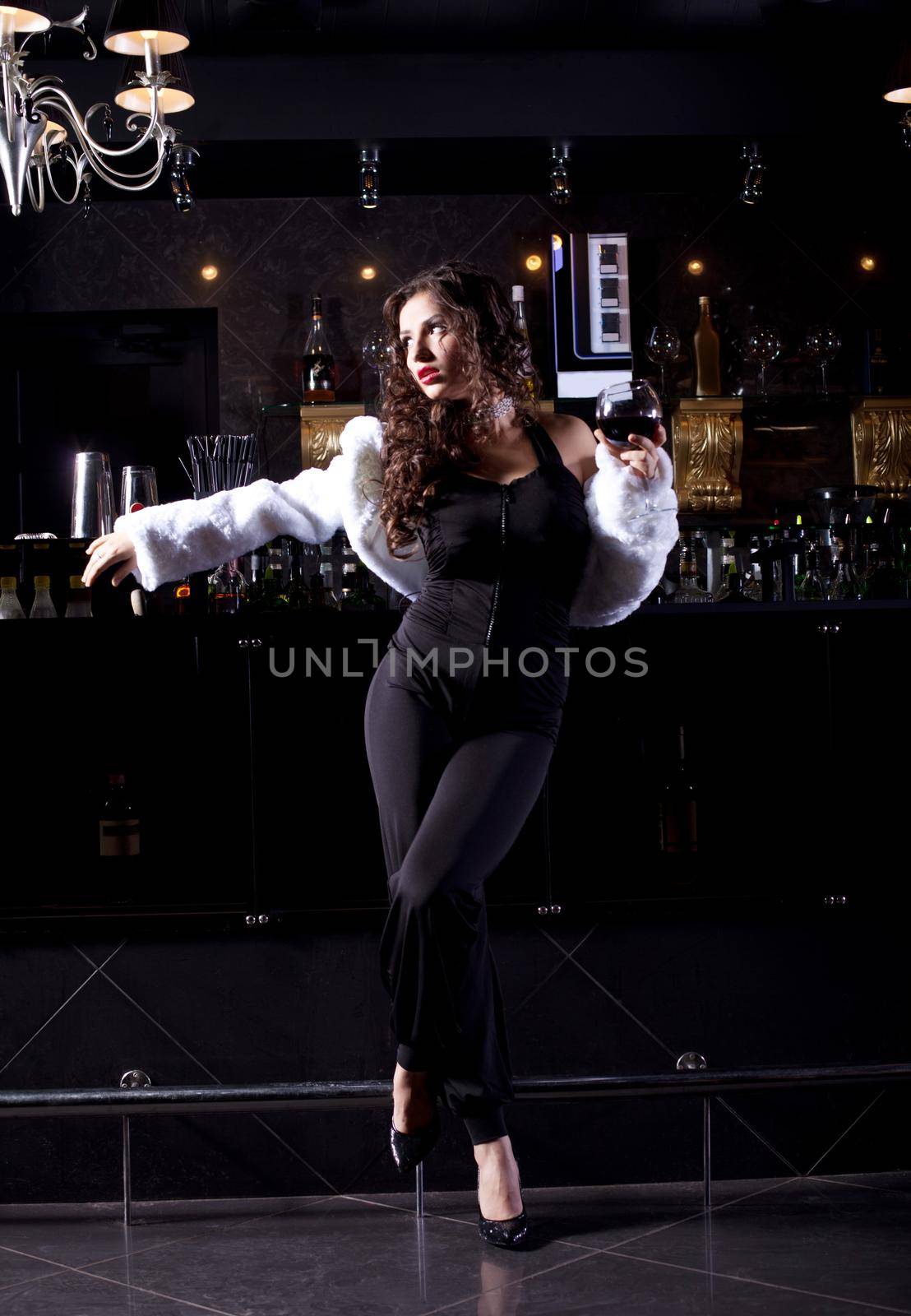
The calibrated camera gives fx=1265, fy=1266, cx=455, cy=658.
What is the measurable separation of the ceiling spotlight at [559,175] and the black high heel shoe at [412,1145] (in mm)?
2599

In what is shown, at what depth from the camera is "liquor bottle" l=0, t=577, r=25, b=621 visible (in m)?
2.74

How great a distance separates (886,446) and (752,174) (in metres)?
0.96

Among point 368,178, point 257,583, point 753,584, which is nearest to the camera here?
point 257,583

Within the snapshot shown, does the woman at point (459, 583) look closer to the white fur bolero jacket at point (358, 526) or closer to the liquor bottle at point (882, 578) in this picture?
the white fur bolero jacket at point (358, 526)

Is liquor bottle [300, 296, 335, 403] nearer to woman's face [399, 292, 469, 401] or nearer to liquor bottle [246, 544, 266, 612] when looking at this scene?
liquor bottle [246, 544, 266, 612]

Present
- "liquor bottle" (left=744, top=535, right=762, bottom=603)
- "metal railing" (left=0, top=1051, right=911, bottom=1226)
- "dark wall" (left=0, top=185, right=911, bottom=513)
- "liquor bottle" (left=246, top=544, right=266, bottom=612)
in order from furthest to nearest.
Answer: "dark wall" (left=0, top=185, right=911, bottom=513), "liquor bottle" (left=744, top=535, right=762, bottom=603), "liquor bottle" (left=246, top=544, right=266, bottom=612), "metal railing" (left=0, top=1051, right=911, bottom=1226)

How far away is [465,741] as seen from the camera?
2.13 metres

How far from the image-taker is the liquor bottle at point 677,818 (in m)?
2.90

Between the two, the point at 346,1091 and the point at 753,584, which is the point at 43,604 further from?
the point at 753,584

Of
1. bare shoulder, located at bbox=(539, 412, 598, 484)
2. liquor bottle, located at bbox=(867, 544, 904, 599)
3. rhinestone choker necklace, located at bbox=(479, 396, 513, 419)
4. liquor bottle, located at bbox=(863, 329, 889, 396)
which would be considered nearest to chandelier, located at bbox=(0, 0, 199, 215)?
rhinestone choker necklace, located at bbox=(479, 396, 513, 419)

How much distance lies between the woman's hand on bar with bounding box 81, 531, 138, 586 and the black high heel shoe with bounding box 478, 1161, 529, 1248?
1237mm

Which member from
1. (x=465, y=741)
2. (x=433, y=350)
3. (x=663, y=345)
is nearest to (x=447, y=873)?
(x=465, y=741)

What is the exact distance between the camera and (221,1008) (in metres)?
2.72

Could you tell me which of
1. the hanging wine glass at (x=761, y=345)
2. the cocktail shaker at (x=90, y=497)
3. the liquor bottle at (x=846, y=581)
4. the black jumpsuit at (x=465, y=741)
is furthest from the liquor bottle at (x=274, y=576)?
the hanging wine glass at (x=761, y=345)
